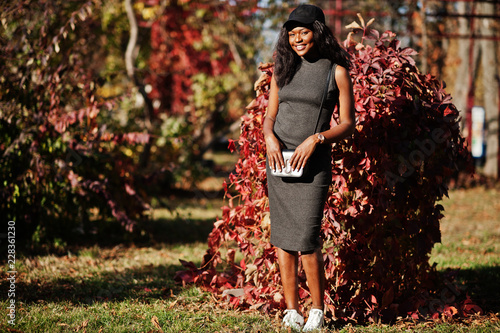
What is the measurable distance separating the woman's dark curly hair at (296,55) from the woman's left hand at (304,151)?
1.42ft

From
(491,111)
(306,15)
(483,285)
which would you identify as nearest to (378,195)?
(306,15)

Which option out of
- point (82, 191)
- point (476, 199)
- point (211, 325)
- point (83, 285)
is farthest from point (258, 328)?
point (476, 199)

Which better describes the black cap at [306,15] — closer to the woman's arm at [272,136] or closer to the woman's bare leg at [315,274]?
the woman's arm at [272,136]

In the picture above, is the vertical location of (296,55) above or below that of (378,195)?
above

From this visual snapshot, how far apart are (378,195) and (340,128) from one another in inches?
25.4

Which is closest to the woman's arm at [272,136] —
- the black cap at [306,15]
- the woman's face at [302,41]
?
the woman's face at [302,41]

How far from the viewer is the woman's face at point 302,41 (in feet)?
9.25

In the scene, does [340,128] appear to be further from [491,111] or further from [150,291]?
[491,111]

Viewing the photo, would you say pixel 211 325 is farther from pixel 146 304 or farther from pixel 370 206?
pixel 370 206

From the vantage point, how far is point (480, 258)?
519 cm

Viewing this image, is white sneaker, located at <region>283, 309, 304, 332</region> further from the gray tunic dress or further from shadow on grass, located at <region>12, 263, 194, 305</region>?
shadow on grass, located at <region>12, 263, 194, 305</region>

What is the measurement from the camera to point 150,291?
3869 millimetres

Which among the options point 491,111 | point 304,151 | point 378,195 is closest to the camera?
point 304,151

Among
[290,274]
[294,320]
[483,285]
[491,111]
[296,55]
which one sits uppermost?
[491,111]
